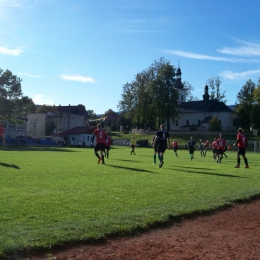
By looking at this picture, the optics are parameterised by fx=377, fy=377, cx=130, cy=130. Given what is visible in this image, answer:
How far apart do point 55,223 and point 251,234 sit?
319 cm

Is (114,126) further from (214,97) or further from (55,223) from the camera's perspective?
(55,223)

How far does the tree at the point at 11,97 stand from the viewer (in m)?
65.1

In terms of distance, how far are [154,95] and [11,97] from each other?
32.7m

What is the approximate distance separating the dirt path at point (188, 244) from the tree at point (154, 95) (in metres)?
77.7

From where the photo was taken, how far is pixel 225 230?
6.38 meters

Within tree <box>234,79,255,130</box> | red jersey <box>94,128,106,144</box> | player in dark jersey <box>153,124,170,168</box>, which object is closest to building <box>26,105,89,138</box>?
tree <box>234,79,255,130</box>

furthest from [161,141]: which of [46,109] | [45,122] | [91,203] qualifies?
[46,109]

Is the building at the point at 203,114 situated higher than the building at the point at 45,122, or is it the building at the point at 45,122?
the building at the point at 203,114

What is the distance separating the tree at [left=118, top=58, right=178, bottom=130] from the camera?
3346 inches

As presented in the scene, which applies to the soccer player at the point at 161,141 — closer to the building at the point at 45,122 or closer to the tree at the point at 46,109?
the building at the point at 45,122

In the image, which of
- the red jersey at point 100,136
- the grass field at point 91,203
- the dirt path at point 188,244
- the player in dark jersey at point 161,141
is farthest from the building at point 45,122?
the dirt path at point 188,244

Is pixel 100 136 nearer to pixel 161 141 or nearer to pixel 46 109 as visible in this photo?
pixel 161 141

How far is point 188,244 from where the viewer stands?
5.43 metres

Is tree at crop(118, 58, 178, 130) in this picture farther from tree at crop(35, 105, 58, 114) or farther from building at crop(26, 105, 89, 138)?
tree at crop(35, 105, 58, 114)
